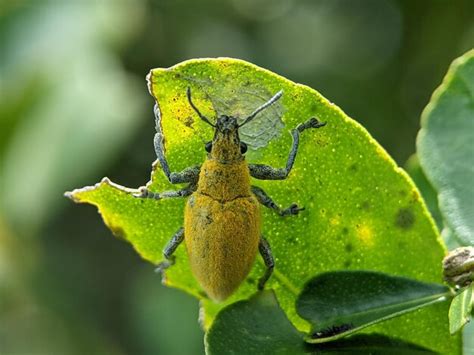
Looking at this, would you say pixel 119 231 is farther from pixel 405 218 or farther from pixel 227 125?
pixel 405 218

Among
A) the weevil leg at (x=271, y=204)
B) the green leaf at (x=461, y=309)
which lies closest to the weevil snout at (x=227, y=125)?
the weevil leg at (x=271, y=204)

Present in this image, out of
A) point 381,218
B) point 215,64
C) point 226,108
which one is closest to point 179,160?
point 226,108

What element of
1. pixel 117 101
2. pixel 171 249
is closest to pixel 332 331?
pixel 171 249

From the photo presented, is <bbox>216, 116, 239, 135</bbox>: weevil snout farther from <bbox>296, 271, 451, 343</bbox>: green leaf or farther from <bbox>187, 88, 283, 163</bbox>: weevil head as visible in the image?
<bbox>296, 271, 451, 343</bbox>: green leaf

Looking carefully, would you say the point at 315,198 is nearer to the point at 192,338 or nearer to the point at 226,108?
the point at 226,108

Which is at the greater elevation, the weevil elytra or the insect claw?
the insect claw

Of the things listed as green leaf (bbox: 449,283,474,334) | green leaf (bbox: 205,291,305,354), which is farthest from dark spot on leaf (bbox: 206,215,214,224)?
green leaf (bbox: 449,283,474,334)
